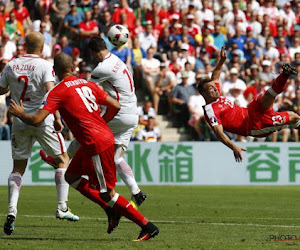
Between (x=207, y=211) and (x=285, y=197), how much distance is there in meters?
4.19

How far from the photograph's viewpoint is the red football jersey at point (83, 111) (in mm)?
9625

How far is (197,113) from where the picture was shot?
24.4 meters

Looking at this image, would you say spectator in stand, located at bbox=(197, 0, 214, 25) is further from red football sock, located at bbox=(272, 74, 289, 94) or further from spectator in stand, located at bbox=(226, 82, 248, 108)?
red football sock, located at bbox=(272, 74, 289, 94)

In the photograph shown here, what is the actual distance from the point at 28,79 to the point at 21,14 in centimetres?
1464

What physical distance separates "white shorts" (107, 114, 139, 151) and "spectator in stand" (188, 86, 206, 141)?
1162cm

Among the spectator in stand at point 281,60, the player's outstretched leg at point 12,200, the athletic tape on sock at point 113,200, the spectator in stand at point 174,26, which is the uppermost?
the athletic tape on sock at point 113,200

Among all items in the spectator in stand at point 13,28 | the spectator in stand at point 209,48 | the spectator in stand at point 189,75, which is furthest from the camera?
the spectator in stand at point 209,48

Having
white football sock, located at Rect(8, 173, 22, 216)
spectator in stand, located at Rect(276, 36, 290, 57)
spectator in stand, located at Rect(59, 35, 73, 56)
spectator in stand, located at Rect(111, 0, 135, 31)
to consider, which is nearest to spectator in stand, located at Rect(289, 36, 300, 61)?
spectator in stand, located at Rect(276, 36, 290, 57)

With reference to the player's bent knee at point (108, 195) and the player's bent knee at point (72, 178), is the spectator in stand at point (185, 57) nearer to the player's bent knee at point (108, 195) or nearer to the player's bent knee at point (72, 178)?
the player's bent knee at point (72, 178)

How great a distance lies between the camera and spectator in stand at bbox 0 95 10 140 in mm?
21750

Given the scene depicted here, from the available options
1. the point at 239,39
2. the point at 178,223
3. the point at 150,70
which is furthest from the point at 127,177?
the point at 239,39

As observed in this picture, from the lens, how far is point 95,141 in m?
9.62

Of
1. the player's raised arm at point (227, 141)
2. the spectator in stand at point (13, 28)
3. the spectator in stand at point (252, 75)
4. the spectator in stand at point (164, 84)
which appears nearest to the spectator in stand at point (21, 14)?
the spectator in stand at point (13, 28)

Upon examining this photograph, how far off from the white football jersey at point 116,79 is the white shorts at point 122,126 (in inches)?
3.3
